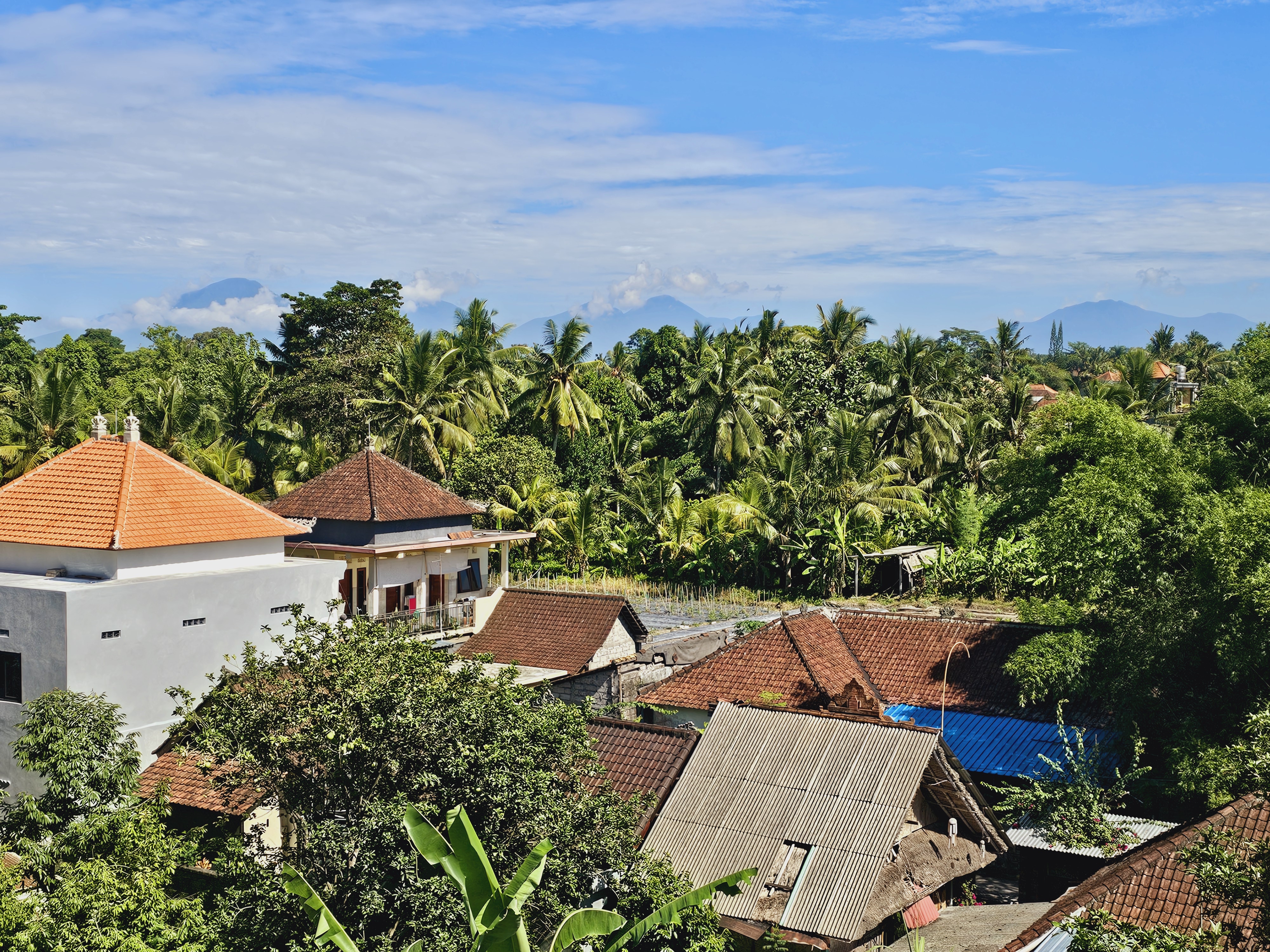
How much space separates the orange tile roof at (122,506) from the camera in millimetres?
17625

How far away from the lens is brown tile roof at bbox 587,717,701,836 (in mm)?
14750

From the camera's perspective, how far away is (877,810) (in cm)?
1335

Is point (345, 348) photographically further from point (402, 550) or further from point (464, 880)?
point (464, 880)

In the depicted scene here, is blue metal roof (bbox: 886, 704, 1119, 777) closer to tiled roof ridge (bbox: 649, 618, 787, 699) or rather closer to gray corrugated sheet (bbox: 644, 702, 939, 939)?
tiled roof ridge (bbox: 649, 618, 787, 699)

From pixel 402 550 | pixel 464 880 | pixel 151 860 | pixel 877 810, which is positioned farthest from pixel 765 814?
pixel 402 550

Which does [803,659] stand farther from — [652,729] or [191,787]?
[191,787]

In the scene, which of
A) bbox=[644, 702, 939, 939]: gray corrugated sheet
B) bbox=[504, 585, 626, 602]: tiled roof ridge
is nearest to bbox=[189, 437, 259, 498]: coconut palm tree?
bbox=[504, 585, 626, 602]: tiled roof ridge

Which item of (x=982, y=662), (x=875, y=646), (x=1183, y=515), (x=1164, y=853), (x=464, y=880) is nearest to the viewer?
(x=464, y=880)

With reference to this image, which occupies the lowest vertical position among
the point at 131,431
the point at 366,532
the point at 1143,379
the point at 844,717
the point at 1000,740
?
the point at 1000,740

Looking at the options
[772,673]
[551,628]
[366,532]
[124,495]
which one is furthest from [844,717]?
[366,532]

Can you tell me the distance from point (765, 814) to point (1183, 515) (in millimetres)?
8754

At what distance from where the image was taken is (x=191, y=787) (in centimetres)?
1543

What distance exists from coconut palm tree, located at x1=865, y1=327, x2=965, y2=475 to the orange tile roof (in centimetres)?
2615

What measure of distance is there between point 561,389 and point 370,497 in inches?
736
